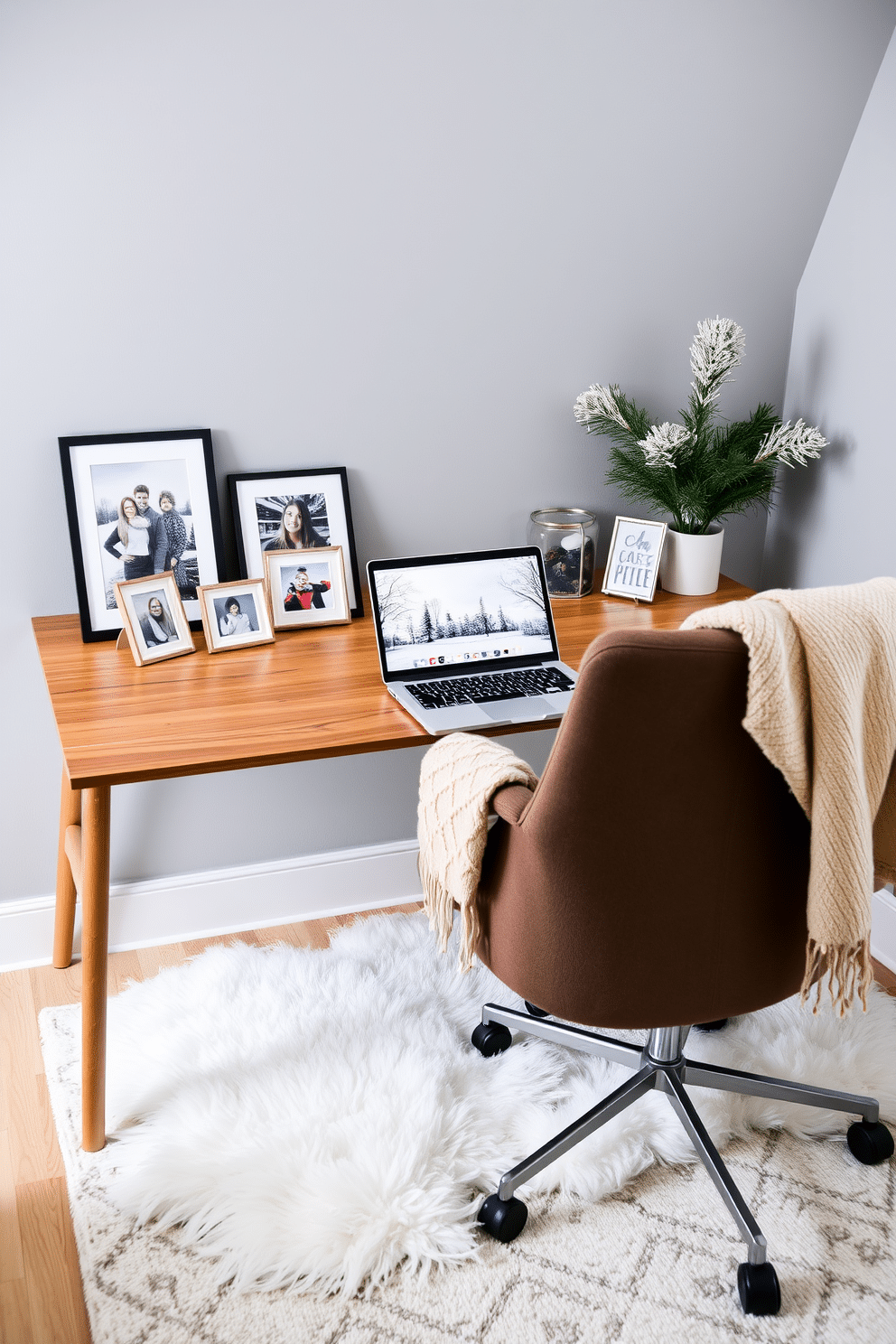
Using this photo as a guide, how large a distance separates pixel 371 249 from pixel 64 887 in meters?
1.39

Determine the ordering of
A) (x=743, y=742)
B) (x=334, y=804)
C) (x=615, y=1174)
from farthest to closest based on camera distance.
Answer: (x=334, y=804)
(x=615, y=1174)
(x=743, y=742)

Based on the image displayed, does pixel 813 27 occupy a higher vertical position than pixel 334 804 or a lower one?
higher

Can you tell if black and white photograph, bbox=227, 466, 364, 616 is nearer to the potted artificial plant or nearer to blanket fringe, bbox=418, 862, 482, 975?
the potted artificial plant

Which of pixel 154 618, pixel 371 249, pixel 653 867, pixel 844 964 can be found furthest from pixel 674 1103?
pixel 371 249

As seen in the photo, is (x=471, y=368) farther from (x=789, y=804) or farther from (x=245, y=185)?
(x=789, y=804)

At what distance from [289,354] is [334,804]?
0.98 meters

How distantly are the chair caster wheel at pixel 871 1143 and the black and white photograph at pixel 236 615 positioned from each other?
1319 millimetres

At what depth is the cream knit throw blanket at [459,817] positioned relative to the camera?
1473mm

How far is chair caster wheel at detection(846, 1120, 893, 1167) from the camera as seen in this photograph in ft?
5.65

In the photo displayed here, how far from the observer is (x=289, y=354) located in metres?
2.06

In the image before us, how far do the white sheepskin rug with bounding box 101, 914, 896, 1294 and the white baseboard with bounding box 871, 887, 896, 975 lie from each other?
19 cm

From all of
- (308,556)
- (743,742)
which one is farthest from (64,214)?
(743,742)

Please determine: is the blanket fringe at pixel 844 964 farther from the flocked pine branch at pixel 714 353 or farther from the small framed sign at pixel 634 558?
the flocked pine branch at pixel 714 353

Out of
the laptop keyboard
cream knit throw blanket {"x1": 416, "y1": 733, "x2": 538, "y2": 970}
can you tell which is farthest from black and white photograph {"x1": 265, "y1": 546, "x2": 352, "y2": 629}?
cream knit throw blanket {"x1": 416, "y1": 733, "x2": 538, "y2": 970}
